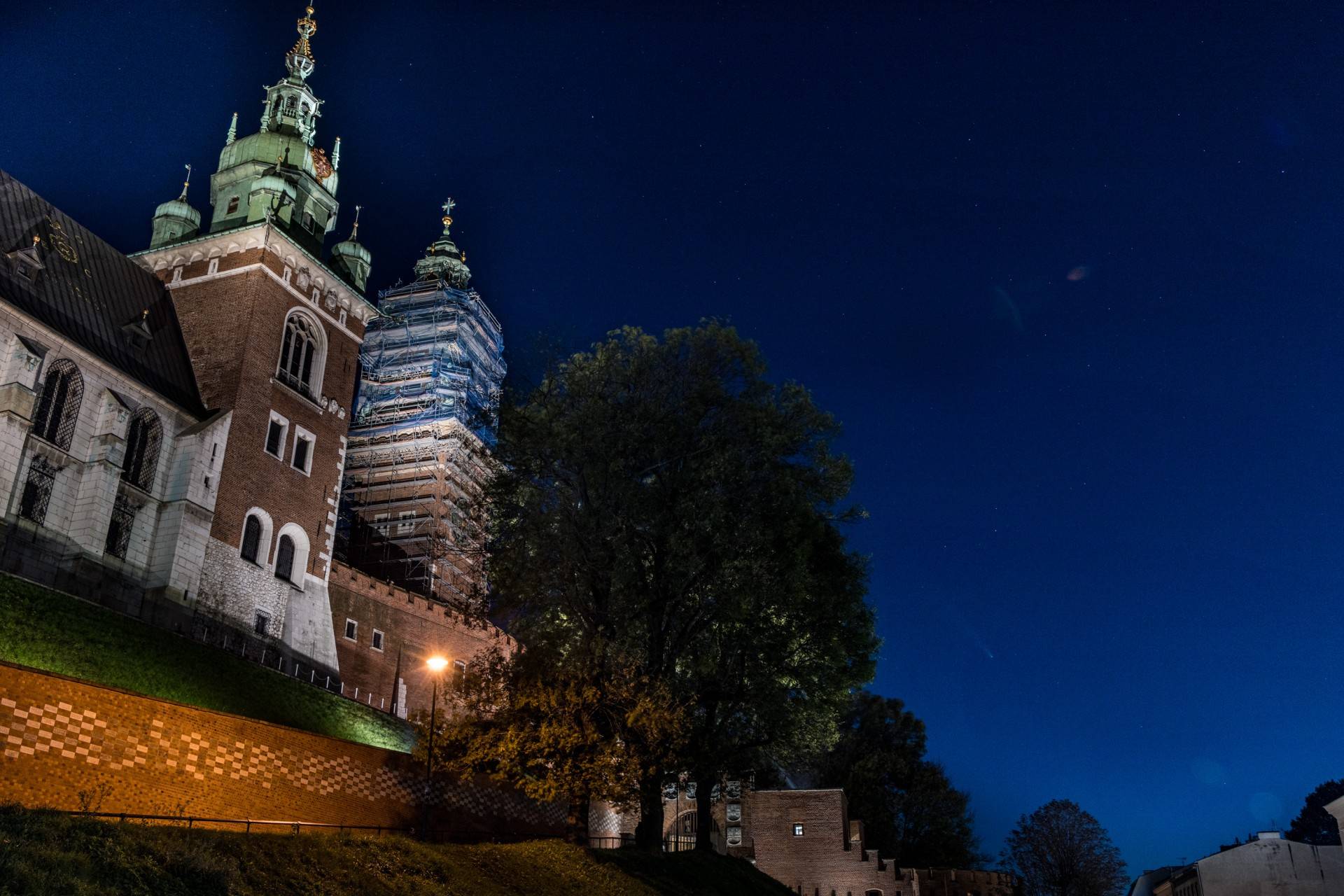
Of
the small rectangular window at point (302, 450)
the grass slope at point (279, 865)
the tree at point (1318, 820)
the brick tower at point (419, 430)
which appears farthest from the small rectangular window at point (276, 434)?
the tree at point (1318, 820)

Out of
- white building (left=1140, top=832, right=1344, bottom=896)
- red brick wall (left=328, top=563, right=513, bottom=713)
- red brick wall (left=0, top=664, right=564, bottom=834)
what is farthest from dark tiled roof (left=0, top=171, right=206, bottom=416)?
white building (left=1140, top=832, right=1344, bottom=896)

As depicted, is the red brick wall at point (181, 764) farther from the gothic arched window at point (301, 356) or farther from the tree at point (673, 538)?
the gothic arched window at point (301, 356)

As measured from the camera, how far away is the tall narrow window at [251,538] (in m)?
39.9

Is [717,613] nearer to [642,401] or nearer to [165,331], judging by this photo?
[642,401]

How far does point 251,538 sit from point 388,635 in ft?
36.8

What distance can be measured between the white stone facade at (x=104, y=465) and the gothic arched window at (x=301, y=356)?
183 inches

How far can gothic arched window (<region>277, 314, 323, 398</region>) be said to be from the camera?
43.9 m

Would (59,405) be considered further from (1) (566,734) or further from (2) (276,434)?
(1) (566,734)

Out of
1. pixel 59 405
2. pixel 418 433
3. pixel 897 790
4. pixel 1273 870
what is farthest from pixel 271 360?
pixel 1273 870

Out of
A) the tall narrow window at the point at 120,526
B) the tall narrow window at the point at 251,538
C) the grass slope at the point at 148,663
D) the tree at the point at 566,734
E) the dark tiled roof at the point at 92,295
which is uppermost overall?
the dark tiled roof at the point at 92,295

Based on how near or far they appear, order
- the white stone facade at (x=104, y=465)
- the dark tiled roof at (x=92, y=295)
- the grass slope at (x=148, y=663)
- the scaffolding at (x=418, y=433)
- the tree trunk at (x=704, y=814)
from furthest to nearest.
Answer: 1. the scaffolding at (x=418, y=433)
2. the dark tiled roof at (x=92, y=295)
3. the white stone facade at (x=104, y=465)
4. the tree trunk at (x=704, y=814)
5. the grass slope at (x=148, y=663)

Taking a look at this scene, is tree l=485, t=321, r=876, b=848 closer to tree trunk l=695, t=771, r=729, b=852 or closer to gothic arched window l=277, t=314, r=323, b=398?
tree trunk l=695, t=771, r=729, b=852

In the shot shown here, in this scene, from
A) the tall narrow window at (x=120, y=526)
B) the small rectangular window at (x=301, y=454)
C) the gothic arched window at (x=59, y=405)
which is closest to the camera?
the gothic arched window at (x=59, y=405)

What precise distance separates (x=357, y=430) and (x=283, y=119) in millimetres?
28100
